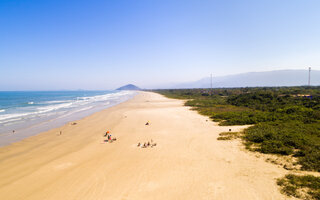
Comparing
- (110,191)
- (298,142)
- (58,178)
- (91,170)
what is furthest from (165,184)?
(298,142)

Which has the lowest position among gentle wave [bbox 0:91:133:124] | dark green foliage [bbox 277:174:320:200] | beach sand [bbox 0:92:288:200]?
beach sand [bbox 0:92:288:200]

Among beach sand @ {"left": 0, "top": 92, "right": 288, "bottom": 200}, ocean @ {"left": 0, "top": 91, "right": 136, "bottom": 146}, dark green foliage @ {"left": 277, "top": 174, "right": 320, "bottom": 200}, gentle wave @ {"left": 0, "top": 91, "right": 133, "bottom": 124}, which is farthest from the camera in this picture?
gentle wave @ {"left": 0, "top": 91, "right": 133, "bottom": 124}

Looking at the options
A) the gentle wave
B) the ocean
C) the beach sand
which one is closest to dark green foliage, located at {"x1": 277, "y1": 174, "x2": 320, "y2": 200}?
the beach sand

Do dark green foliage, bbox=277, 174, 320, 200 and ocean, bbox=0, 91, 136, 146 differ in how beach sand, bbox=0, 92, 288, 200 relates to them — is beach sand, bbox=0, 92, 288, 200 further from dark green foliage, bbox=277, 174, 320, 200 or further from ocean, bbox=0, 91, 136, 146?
ocean, bbox=0, 91, 136, 146

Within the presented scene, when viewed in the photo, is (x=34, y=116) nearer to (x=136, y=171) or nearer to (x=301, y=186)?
(x=136, y=171)

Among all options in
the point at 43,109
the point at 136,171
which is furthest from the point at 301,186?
the point at 43,109

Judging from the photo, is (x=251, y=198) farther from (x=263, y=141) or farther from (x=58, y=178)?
(x=58, y=178)

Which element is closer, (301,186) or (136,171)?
(301,186)
